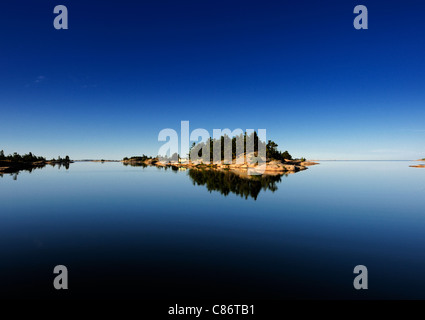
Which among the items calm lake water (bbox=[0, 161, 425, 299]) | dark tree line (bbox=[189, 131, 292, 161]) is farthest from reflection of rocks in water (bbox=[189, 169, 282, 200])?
dark tree line (bbox=[189, 131, 292, 161])

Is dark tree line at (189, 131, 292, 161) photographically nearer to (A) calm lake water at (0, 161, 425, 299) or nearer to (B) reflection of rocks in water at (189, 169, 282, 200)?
(B) reflection of rocks in water at (189, 169, 282, 200)

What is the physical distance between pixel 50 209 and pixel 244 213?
1118 inches

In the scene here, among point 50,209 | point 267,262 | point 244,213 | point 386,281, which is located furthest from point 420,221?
point 50,209

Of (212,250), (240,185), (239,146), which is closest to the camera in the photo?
(212,250)

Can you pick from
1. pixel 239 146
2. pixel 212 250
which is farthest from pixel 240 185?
pixel 239 146

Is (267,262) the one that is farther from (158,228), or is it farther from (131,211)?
(131,211)

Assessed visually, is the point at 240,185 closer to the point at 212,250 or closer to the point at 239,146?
the point at 212,250

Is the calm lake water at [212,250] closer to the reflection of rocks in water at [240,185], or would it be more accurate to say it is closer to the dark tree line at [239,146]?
the reflection of rocks in water at [240,185]

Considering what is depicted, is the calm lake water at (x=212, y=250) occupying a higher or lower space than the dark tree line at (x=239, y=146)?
lower

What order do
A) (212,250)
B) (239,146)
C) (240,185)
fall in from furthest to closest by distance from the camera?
(239,146) < (240,185) < (212,250)

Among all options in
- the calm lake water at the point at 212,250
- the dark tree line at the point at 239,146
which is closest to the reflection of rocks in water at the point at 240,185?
the calm lake water at the point at 212,250

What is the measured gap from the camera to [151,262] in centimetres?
1401

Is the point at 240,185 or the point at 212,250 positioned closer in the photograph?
the point at 212,250

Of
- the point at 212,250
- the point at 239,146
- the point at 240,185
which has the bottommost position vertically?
the point at 212,250
